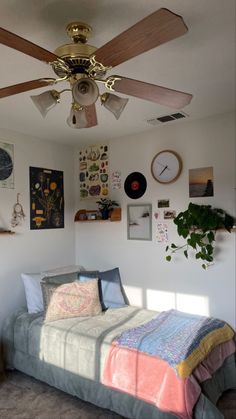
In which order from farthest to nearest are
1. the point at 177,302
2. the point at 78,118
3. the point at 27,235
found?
1. the point at 27,235
2. the point at 177,302
3. the point at 78,118

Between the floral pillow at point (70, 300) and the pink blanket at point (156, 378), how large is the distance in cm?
64

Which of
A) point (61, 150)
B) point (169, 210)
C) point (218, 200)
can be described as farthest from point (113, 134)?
point (218, 200)

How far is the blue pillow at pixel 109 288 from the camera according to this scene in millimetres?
3178

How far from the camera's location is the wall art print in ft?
11.2

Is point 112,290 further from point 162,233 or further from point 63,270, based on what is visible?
point 162,233

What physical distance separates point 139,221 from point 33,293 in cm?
132

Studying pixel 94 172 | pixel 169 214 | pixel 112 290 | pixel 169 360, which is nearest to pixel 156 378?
pixel 169 360

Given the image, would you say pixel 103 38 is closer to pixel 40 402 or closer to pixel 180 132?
pixel 180 132

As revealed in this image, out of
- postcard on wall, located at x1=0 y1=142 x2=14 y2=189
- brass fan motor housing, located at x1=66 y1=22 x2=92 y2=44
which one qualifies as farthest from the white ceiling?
postcard on wall, located at x1=0 y1=142 x2=14 y2=189

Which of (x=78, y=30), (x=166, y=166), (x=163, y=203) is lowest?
(x=163, y=203)

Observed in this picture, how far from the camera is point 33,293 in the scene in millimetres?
3076

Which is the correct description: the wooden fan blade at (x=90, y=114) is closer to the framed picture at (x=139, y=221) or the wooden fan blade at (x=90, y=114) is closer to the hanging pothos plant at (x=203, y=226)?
the hanging pothos plant at (x=203, y=226)

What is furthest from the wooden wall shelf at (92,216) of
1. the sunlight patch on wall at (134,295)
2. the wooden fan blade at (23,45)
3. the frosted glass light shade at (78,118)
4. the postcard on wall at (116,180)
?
the wooden fan blade at (23,45)

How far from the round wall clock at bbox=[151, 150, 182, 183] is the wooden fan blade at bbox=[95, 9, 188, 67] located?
1.87 meters
